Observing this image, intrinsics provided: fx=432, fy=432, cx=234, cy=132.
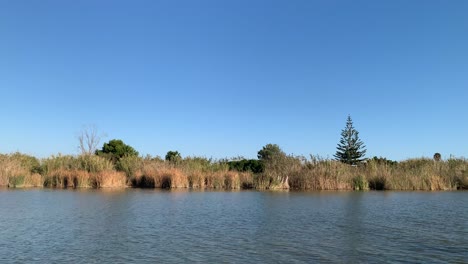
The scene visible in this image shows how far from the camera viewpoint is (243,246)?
30.9 ft

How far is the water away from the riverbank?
11.8m

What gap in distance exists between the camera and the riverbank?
29.0m

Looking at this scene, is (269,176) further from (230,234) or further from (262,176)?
(230,234)

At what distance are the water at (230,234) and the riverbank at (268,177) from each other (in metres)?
11.8

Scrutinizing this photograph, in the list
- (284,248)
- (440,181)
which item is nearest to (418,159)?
(440,181)

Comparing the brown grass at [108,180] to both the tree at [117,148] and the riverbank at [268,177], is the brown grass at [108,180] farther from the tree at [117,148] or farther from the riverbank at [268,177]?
the tree at [117,148]

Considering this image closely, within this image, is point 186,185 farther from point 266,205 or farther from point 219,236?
point 219,236

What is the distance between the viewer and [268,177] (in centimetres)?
2934

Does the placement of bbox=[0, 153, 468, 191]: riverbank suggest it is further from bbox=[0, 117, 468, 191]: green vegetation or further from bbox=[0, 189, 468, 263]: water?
bbox=[0, 189, 468, 263]: water

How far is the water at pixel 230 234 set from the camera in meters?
8.45

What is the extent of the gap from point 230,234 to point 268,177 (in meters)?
18.7

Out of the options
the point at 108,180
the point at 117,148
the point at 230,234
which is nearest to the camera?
the point at 230,234

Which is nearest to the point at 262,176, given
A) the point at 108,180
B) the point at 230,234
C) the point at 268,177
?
the point at 268,177

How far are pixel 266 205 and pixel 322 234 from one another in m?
7.23
